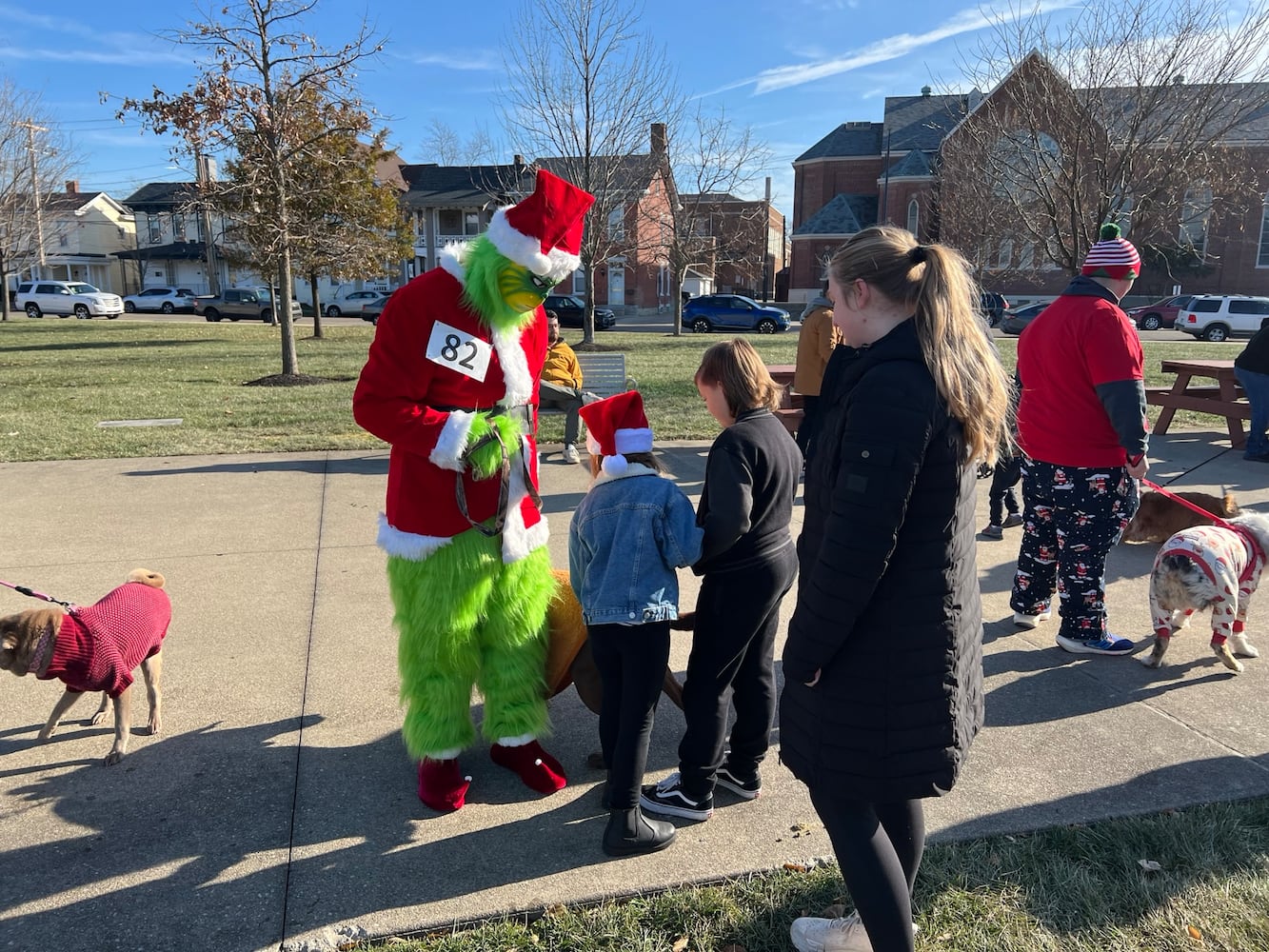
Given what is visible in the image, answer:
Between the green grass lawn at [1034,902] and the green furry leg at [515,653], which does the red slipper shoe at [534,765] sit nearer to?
the green furry leg at [515,653]

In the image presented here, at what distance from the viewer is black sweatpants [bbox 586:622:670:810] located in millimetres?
2559

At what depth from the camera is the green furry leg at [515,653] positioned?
2934 millimetres

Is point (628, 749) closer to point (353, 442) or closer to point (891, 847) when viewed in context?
point (891, 847)

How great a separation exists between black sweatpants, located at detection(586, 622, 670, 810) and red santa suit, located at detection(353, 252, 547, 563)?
0.51m

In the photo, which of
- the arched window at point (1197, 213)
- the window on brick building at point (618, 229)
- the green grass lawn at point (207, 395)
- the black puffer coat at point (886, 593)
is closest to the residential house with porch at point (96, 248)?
the green grass lawn at point (207, 395)

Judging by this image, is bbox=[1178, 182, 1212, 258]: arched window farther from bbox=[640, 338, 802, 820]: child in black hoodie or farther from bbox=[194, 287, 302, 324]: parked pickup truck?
bbox=[194, 287, 302, 324]: parked pickup truck

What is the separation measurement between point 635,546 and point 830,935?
3.75 feet

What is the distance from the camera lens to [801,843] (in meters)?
2.72

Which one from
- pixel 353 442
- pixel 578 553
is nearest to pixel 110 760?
pixel 578 553

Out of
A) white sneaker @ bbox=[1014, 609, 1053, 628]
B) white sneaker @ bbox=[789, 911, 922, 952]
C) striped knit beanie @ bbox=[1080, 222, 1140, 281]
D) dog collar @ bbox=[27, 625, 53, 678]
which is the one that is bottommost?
white sneaker @ bbox=[789, 911, 922, 952]

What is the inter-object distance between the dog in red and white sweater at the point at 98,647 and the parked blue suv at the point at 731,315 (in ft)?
96.1

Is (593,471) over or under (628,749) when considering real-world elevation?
over

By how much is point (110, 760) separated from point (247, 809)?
2.18 feet

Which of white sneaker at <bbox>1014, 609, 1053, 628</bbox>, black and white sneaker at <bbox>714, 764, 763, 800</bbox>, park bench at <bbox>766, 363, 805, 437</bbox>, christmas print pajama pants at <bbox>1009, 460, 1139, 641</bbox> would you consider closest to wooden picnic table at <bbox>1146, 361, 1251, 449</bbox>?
park bench at <bbox>766, 363, 805, 437</bbox>
